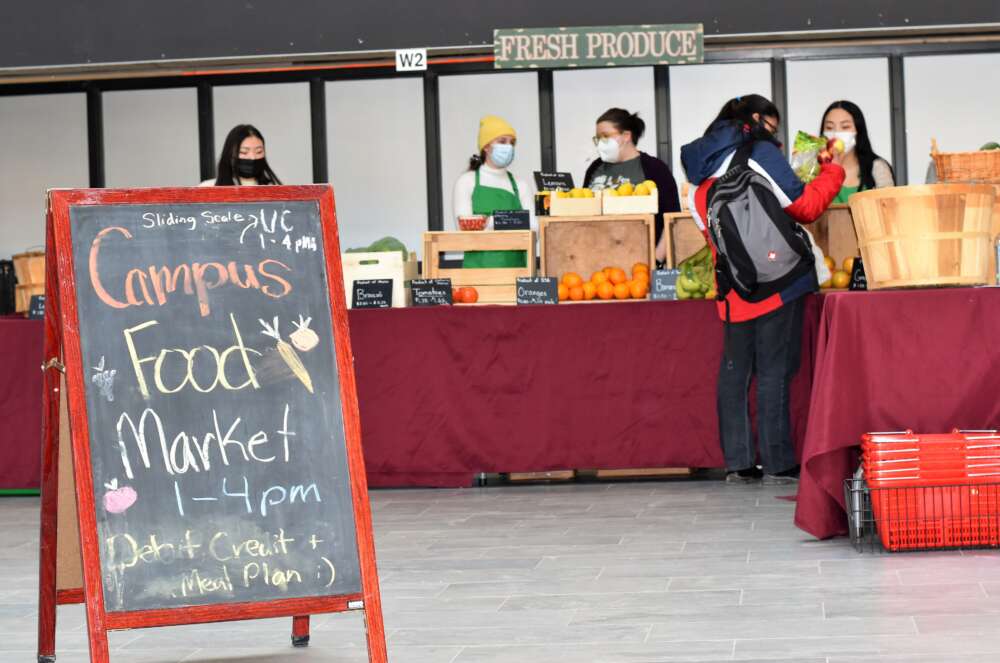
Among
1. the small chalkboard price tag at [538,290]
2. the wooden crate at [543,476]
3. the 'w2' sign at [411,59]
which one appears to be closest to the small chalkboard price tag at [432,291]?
the small chalkboard price tag at [538,290]

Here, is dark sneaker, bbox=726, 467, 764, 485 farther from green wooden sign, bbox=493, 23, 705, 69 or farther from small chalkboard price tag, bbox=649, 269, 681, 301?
green wooden sign, bbox=493, 23, 705, 69

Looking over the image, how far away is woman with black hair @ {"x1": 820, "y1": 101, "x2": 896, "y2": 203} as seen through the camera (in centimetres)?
679

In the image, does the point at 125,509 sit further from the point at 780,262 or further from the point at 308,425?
the point at 780,262

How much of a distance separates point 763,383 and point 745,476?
455 millimetres

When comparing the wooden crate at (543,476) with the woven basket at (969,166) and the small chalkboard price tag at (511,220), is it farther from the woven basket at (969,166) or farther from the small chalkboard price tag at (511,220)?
the woven basket at (969,166)

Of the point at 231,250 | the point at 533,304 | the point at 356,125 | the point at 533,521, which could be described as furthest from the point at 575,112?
the point at 231,250

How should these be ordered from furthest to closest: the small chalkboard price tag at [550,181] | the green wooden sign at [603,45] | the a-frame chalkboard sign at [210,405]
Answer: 1. the green wooden sign at [603,45]
2. the small chalkboard price tag at [550,181]
3. the a-frame chalkboard sign at [210,405]

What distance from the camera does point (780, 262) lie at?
6.02 meters

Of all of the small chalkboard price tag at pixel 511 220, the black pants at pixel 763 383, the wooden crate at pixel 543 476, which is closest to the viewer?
the black pants at pixel 763 383

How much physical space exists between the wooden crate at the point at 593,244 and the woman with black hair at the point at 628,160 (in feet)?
1.23

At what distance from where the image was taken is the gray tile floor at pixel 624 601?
3410 mm

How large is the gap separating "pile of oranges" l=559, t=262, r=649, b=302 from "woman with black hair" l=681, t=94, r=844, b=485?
1.81 ft

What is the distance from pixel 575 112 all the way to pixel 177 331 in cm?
717

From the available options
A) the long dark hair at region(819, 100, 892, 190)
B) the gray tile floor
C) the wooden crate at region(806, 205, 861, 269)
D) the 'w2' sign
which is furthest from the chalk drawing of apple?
the 'w2' sign
